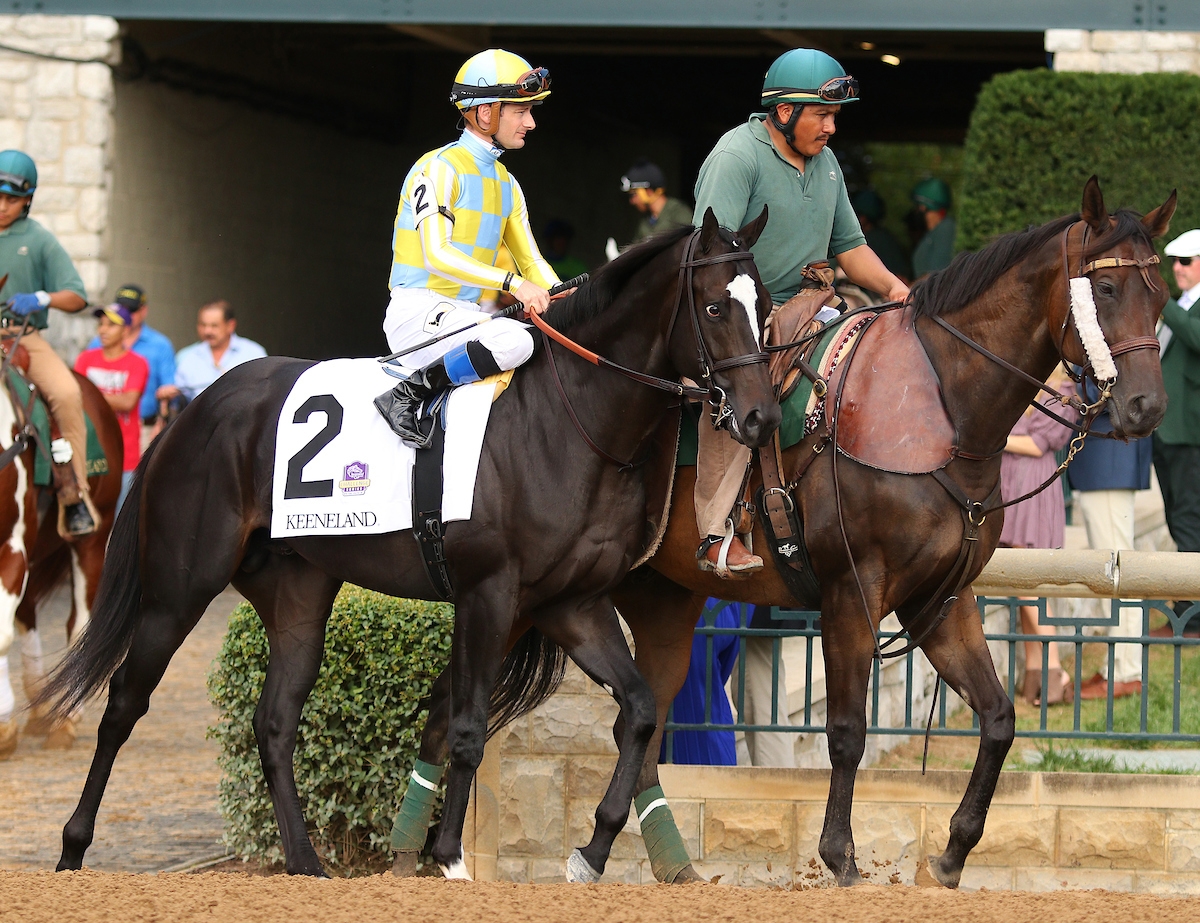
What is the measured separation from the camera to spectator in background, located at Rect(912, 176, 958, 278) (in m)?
11.8

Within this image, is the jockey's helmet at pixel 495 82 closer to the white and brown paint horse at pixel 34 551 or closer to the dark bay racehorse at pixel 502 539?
the dark bay racehorse at pixel 502 539

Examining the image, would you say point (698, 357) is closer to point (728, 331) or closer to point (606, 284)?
point (728, 331)

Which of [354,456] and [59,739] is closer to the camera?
[354,456]

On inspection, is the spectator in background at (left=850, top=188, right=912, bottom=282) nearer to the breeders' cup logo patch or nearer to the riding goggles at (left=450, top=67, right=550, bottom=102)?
the riding goggles at (left=450, top=67, right=550, bottom=102)

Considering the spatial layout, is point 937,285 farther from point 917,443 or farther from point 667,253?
point 667,253

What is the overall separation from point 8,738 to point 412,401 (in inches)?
147

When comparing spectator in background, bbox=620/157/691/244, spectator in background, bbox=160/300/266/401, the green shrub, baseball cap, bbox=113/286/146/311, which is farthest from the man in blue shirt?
the green shrub

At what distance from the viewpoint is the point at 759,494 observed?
199 inches

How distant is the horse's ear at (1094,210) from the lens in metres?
4.64

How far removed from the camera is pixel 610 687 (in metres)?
5.02

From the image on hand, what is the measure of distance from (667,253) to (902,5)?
24.7ft

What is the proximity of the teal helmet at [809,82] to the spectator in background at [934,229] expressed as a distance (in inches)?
251

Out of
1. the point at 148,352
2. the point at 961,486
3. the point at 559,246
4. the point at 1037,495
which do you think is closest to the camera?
the point at 961,486

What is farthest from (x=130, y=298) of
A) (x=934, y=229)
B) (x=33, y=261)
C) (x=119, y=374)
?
(x=934, y=229)
